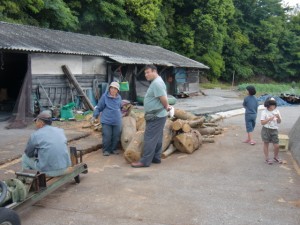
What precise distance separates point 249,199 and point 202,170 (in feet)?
5.50

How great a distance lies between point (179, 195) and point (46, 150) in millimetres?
2049

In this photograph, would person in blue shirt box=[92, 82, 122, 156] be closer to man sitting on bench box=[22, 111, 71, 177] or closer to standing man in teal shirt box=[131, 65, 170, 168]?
standing man in teal shirt box=[131, 65, 170, 168]

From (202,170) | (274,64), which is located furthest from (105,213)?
(274,64)

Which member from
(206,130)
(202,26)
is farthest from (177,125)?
(202,26)

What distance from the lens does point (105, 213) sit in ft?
15.1

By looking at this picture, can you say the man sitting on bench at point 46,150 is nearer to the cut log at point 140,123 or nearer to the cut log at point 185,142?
the cut log at point 185,142

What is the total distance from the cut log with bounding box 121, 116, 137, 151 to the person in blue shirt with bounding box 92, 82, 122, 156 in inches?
7.5

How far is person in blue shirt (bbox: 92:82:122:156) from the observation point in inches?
306

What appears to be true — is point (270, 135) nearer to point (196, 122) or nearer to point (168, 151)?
point (168, 151)

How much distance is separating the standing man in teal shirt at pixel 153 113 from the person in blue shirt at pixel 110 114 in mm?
1075

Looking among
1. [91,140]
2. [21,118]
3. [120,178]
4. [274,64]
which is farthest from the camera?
[274,64]

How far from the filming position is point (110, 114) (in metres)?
7.77

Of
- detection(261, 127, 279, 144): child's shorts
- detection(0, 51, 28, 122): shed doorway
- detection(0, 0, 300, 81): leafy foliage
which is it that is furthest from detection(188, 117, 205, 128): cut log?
detection(0, 0, 300, 81): leafy foliage

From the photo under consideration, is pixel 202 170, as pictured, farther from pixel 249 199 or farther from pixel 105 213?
pixel 105 213
